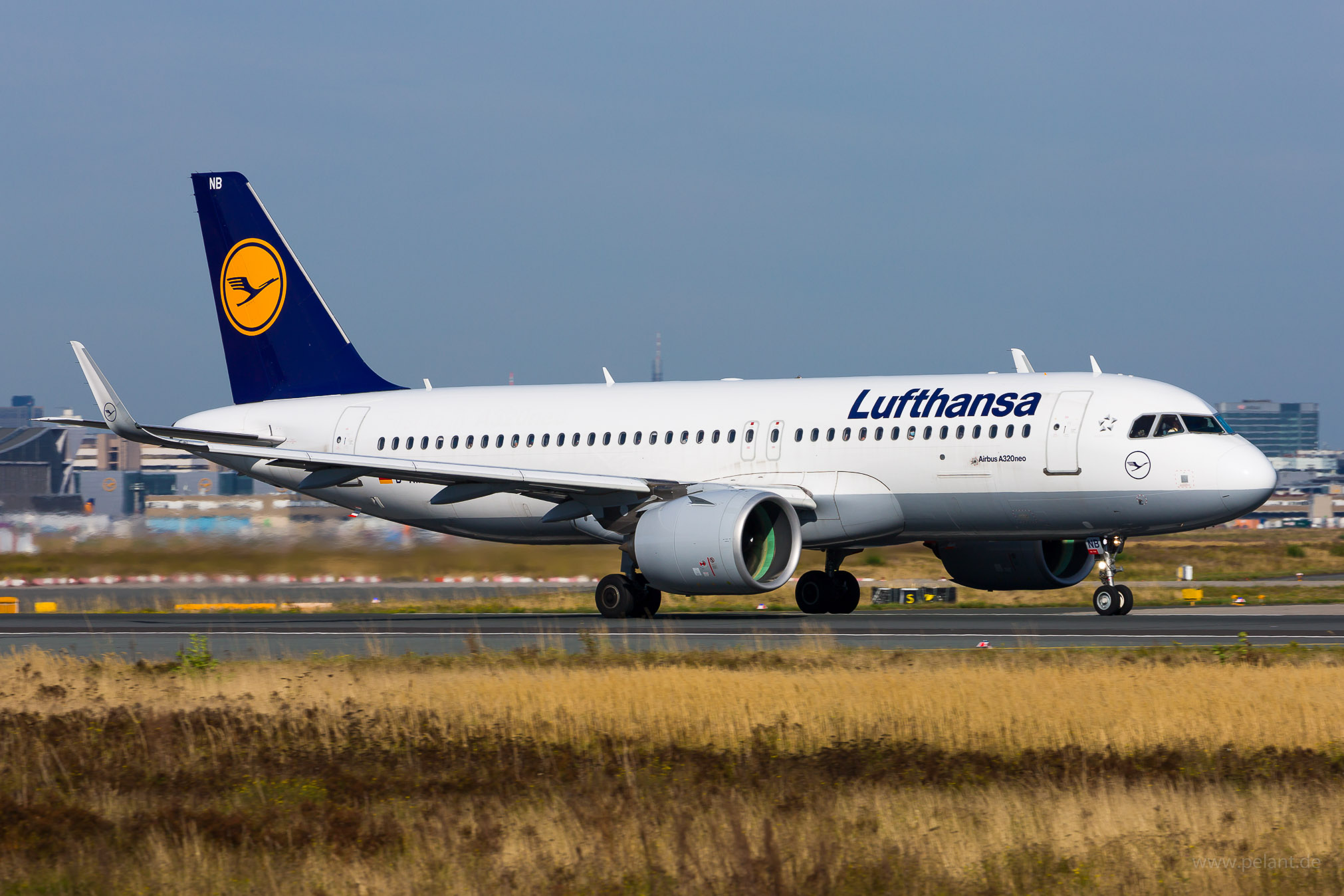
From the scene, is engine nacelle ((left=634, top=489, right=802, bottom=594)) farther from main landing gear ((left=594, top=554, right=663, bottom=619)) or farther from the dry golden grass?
the dry golden grass

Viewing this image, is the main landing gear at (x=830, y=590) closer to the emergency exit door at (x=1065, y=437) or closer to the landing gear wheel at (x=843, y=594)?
the landing gear wheel at (x=843, y=594)

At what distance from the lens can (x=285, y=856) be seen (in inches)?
336

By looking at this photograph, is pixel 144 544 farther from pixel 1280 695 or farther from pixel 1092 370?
pixel 1280 695

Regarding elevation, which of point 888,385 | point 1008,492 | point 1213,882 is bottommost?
point 1213,882

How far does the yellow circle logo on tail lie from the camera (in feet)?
113

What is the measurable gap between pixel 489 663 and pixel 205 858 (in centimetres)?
917

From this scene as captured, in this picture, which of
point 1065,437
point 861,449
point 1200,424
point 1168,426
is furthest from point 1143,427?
point 861,449

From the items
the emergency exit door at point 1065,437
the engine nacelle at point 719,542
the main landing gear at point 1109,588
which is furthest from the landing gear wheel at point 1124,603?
the engine nacelle at point 719,542

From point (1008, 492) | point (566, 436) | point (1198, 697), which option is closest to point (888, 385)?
point (1008, 492)

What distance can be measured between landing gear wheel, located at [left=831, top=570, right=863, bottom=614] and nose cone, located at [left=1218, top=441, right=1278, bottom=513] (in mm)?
7418

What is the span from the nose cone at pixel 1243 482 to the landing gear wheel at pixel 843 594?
7.42 meters

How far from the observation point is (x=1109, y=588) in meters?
26.0

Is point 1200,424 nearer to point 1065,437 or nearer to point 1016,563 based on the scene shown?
point 1065,437

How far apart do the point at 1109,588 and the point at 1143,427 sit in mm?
2682
